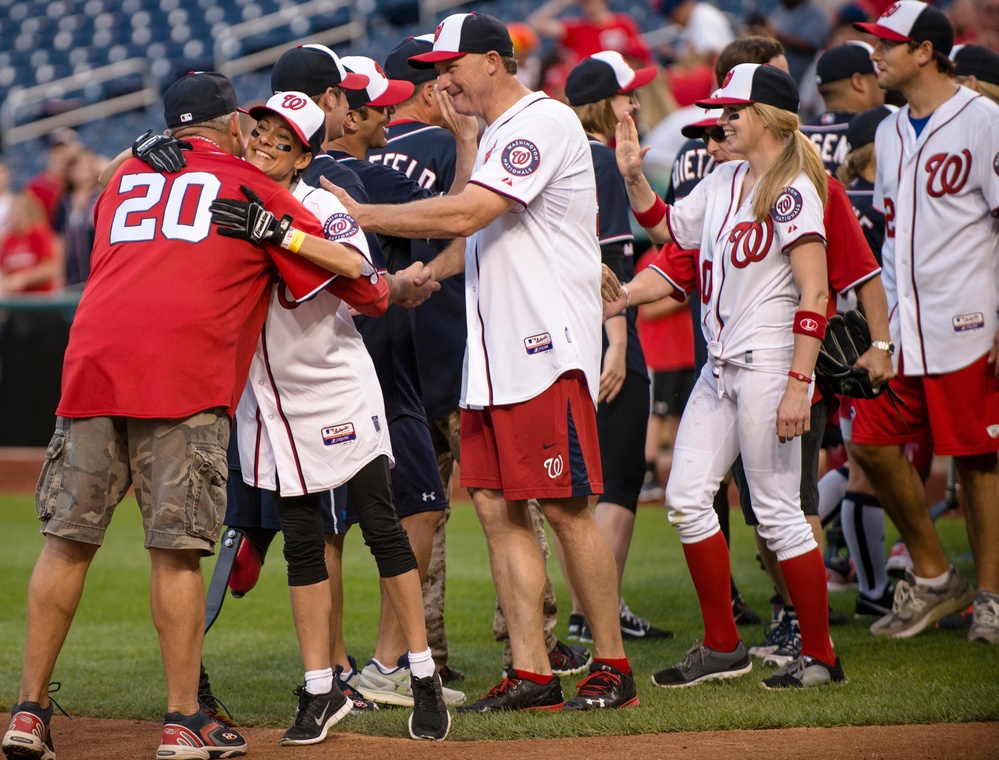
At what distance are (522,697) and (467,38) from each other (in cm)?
236

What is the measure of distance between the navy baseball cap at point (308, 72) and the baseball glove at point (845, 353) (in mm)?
2167

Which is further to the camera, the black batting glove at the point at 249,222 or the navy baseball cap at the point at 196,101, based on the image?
the navy baseball cap at the point at 196,101

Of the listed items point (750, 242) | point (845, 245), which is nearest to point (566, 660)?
point (750, 242)

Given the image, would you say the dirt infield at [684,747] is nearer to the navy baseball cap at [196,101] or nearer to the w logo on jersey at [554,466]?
the w logo on jersey at [554,466]

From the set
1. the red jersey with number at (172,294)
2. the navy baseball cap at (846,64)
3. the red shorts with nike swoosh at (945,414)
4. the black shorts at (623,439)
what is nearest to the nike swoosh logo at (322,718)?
the red jersey with number at (172,294)

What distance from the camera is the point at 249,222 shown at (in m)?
4.04

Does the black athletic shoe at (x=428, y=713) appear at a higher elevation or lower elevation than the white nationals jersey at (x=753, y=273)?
lower

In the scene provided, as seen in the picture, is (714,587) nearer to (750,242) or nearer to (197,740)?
(750,242)

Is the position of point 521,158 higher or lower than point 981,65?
lower

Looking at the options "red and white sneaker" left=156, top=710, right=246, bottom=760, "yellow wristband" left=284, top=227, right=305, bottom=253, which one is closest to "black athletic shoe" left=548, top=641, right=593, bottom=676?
"red and white sneaker" left=156, top=710, right=246, bottom=760

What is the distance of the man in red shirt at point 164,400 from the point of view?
13.3 ft

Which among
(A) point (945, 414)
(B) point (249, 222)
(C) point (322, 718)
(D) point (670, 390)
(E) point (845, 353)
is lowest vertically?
(D) point (670, 390)

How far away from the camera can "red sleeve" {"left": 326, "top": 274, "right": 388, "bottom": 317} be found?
4242 mm

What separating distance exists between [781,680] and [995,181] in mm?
2466
